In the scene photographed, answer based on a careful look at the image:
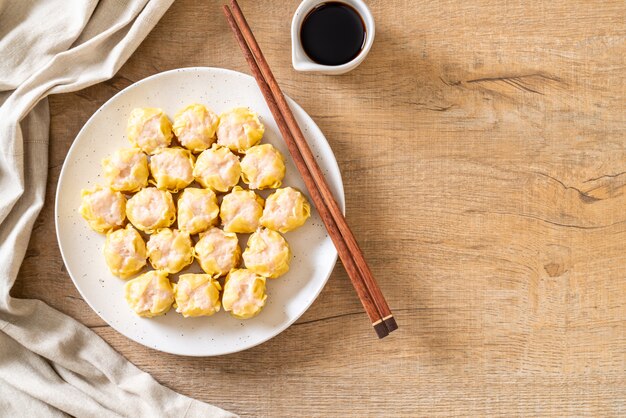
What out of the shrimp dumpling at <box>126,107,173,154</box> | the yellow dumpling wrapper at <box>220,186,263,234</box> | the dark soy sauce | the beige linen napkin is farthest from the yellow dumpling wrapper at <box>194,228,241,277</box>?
the dark soy sauce

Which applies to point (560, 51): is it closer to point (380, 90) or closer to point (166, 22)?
point (380, 90)

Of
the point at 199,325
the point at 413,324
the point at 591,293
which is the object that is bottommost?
the point at 591,293

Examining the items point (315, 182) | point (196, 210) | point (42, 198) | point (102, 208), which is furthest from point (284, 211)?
point (42, 198)

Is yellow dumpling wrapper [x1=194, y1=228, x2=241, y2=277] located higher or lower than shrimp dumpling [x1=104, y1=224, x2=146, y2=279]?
lower

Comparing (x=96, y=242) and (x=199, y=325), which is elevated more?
(x=96, y=242)

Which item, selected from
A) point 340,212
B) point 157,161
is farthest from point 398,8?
point 157,161

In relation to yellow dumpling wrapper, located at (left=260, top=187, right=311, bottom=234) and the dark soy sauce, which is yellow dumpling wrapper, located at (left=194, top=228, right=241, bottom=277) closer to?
yellow dumpling wrapper, located at (left=260, top=187, right=311, bottom=234)

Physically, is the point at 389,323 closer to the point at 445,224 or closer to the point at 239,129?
the point at 445,224
